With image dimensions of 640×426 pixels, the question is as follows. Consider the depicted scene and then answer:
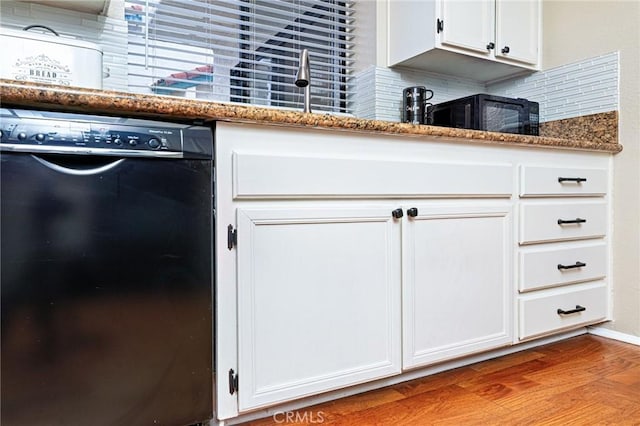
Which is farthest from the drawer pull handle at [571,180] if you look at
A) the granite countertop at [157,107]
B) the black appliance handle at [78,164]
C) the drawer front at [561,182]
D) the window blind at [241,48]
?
the black appliance handle at [78,164]

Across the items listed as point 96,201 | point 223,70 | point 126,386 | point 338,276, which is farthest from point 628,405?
point 223,70

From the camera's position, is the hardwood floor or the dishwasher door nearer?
the dishwasher door

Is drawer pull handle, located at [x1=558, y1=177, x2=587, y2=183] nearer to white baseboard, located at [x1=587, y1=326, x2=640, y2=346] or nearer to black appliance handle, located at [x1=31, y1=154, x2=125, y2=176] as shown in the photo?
white baseboard, located at [x1=587, y1=326, x2=640, y2=346]

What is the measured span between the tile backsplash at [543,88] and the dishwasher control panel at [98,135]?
4.01 feet

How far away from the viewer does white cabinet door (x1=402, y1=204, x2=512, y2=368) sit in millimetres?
1382

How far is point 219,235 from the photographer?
1092 mm

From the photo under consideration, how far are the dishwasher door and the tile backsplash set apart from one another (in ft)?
4.12

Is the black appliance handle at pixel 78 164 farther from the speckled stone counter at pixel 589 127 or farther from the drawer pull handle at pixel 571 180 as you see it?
the speckled stone counter at pixel 589 127

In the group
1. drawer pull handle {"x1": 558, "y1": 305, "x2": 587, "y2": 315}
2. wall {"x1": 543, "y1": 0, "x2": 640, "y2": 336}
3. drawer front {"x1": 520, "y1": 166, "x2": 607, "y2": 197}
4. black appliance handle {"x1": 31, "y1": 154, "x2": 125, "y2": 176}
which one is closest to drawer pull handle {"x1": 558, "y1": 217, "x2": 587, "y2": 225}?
drawer front {"x1": 520, "y1": 166, "x2": 607, "y2": 197}

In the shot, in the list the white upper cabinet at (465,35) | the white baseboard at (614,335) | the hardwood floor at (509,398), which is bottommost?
the hardwood floor at (509,398)

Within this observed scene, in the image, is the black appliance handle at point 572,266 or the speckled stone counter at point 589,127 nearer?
the black appliance handle at point 572,266

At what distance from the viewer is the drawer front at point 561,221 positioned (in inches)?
65.0

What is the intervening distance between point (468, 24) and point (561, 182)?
82 cm

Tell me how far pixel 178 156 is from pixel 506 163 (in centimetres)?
117
